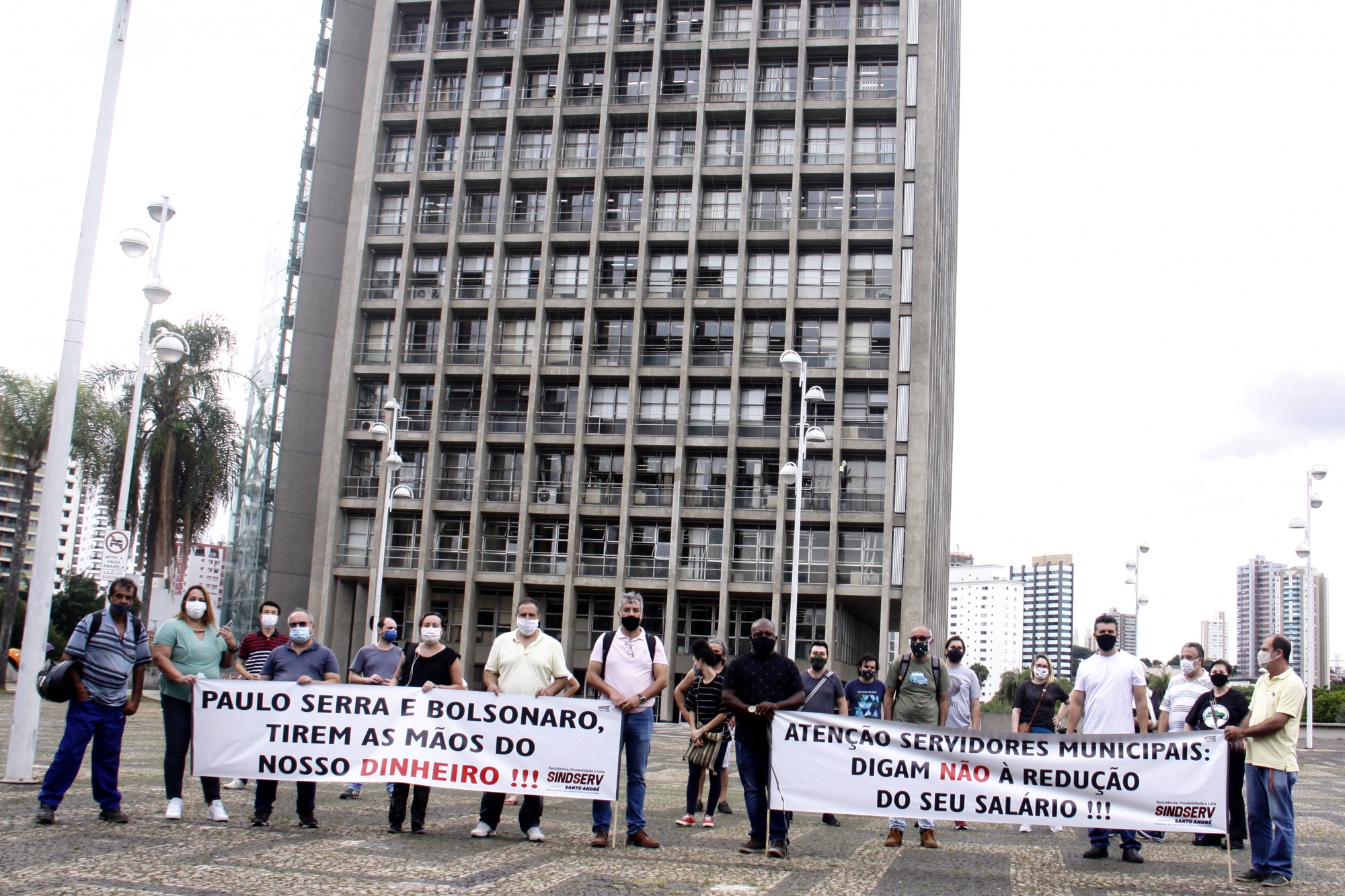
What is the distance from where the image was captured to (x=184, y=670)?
32.5 feet

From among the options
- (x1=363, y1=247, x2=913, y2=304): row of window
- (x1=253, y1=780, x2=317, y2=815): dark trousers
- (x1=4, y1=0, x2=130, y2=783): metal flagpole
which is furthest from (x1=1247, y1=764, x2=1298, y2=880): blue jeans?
(x1=363, y1=247, x2=913, y2=304): row of window

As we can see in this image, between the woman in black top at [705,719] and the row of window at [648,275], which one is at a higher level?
the row of window at [648,275]

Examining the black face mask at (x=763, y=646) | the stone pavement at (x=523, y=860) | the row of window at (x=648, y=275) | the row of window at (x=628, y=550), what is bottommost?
the stone pavement at (x=523, y=860)

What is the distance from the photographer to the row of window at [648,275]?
168ft

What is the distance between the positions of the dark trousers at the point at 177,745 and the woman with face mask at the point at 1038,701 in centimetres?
813

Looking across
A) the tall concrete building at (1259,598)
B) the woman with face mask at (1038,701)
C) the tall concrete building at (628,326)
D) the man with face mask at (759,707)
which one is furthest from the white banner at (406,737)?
the tall concrete building at (1259,598)

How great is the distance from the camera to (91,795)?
1074 centimetres

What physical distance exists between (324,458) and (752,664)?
46446 mm

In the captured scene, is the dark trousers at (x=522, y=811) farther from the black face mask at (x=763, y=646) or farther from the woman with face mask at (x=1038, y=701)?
the woman with face mask at (x=1038, y=701)

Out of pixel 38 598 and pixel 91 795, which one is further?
pixel 38 598

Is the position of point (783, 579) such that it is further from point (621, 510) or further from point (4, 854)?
point (4, 854)

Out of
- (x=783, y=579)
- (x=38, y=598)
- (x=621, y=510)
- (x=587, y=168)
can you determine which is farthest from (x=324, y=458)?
(x=38, y=598)

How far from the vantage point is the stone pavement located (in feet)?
23.7

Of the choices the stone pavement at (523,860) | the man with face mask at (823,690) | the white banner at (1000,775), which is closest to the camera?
the stone pavement at (523,860)
